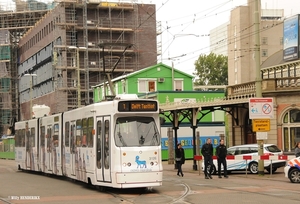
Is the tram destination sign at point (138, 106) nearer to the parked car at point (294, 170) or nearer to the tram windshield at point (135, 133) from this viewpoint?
the tram windshield at point (135, 133)

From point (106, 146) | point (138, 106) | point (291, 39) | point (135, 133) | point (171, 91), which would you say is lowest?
point (106, 146)

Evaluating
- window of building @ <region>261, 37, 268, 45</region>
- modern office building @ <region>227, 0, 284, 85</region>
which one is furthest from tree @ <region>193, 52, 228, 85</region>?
window of building @ <region>261, 37, 268, 45</region>

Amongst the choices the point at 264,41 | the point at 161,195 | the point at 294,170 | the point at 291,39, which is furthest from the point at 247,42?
the point at 161,195

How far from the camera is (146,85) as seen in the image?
218ft

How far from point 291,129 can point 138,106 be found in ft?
58.4

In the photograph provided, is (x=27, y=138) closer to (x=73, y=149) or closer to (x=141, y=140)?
(x=73, y=149)

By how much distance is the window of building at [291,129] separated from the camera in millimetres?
35250

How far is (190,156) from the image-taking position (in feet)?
178

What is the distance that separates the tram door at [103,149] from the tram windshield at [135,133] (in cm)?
41

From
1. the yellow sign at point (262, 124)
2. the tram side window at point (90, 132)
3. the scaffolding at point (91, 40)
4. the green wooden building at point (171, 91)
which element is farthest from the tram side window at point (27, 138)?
the scaffolding at point (91, 40)

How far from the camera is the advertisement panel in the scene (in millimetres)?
45312

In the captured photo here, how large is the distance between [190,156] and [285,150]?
1914cm

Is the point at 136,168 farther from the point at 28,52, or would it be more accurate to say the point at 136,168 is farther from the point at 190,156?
the point at 28,52

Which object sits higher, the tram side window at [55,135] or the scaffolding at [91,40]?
the scaffolding at [91,40]
